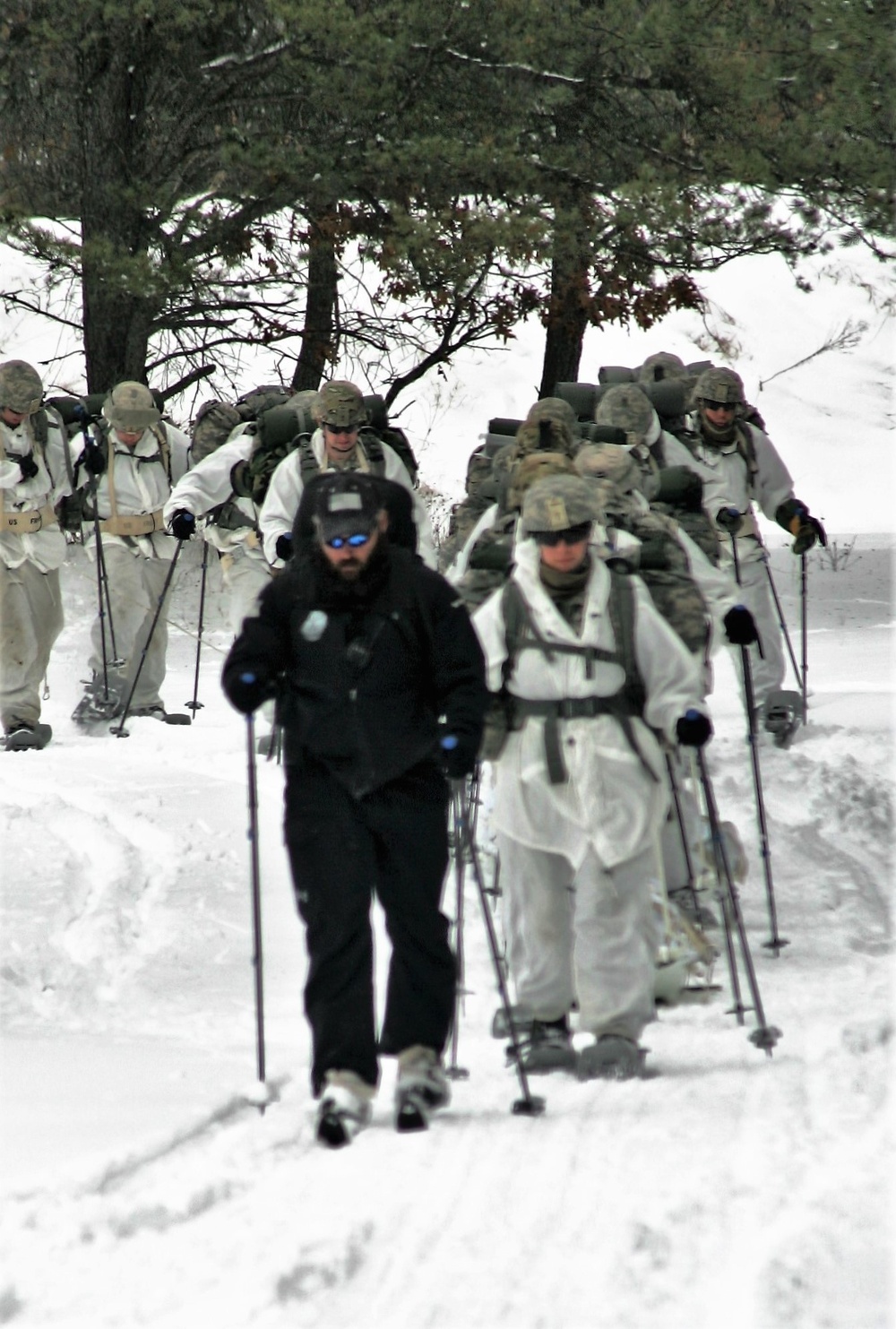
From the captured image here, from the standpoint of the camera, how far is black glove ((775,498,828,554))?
12206 mm

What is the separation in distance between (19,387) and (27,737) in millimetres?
2062

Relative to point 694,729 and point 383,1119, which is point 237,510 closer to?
point 694,729

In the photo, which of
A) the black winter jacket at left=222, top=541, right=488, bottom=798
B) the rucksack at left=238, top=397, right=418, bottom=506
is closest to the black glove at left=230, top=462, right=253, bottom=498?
the rucksack at left=238, top=397, right=418, bottom=506

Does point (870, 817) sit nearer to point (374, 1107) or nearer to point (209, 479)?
point (209, 479)

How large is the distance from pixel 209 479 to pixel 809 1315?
8.68m

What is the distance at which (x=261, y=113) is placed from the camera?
17703 millimetres

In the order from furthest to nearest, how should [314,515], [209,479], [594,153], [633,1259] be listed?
[594,153], [209,479], [314,515], [633,1259]

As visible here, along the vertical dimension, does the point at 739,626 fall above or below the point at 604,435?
below

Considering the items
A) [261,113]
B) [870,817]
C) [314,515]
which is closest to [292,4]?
[261,113]

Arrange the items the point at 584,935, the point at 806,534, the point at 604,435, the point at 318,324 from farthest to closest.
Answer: the point at 318,324 < the point at 806,534 < the point at 604,435 < the point at 584,935

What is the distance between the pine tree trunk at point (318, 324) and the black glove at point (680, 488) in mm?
8897

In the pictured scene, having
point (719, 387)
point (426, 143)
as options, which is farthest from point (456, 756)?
point (426, 143)

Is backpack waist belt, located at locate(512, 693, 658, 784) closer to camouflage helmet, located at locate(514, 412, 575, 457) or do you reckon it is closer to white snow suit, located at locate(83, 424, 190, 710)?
camouflage helmet, located at locate(514, 412, 575, 457)

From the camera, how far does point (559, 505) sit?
665 centimetres
